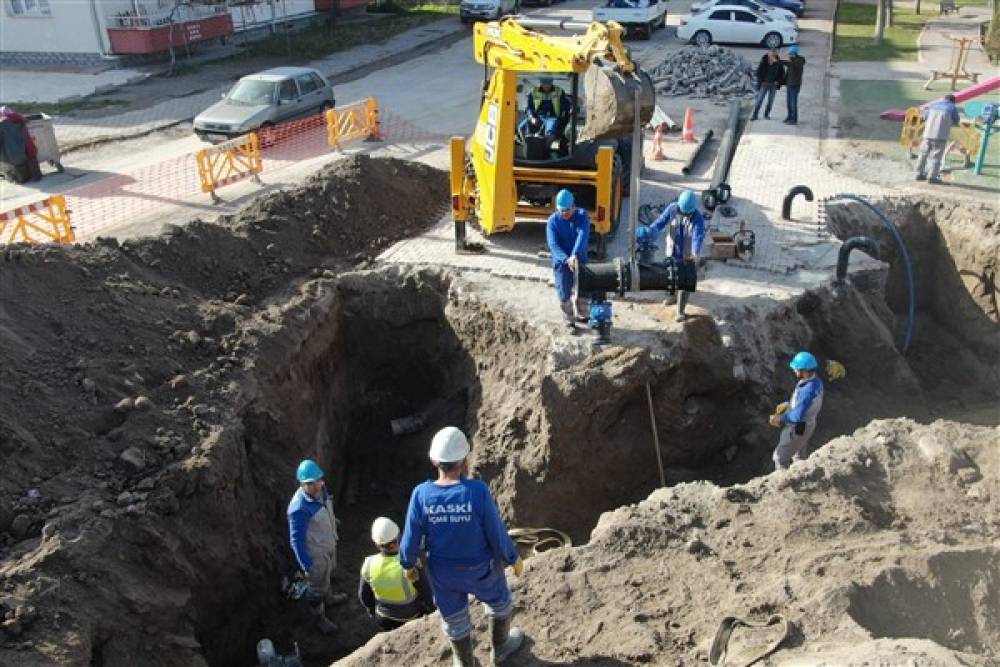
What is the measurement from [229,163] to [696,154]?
342 inches

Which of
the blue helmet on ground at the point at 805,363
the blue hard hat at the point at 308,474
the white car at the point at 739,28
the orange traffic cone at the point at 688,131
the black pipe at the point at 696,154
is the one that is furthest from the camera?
the white car at the point at 739,28

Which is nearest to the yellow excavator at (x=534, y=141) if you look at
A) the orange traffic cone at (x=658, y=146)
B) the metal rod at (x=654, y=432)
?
the metal rod at (x=654, y=432)

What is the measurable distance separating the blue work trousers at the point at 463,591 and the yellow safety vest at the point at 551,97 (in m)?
7.57

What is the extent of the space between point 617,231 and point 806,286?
115 inches

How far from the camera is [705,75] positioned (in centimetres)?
2216

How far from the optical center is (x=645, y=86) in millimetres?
10414

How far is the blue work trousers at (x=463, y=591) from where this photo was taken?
571cm

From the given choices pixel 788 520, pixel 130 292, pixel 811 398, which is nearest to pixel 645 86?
pixel 811 398

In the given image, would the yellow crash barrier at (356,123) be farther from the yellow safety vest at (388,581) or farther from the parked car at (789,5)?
the parked car at (789,5)

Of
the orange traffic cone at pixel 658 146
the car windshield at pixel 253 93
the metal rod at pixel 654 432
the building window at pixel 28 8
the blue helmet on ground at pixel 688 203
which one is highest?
the building window at pixel 28 8

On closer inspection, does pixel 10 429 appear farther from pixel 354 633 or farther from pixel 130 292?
pixel 354 633

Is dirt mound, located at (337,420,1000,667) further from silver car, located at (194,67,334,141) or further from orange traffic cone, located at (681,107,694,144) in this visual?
silver car, located at (194,67,334,141)

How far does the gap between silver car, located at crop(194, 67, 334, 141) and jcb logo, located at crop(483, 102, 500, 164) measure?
26.9 ft

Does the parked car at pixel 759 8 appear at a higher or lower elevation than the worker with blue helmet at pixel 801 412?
higher
